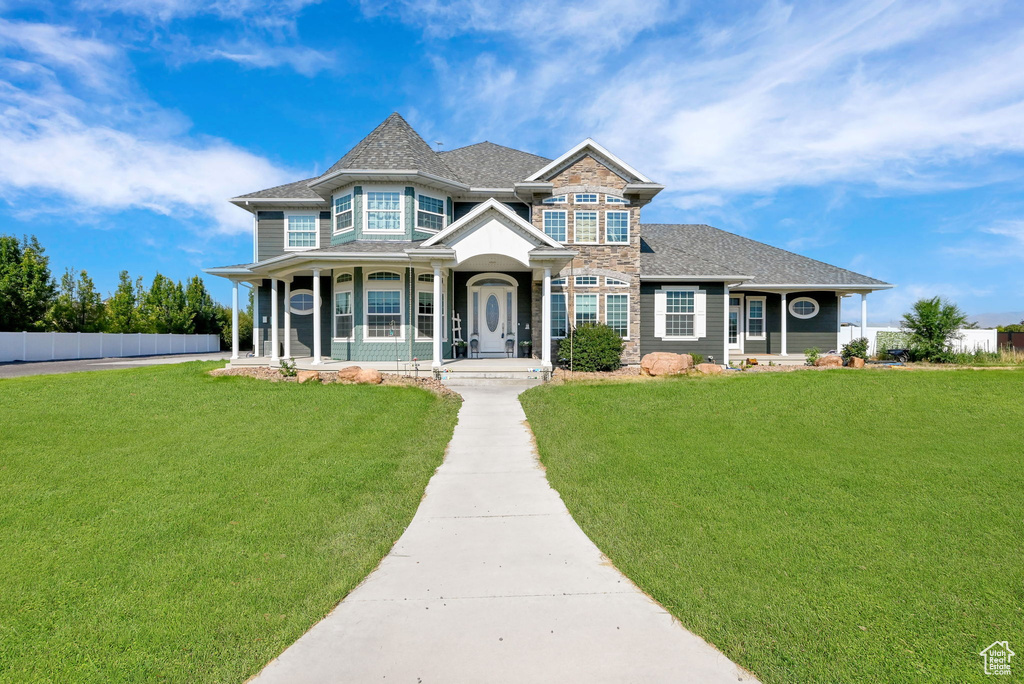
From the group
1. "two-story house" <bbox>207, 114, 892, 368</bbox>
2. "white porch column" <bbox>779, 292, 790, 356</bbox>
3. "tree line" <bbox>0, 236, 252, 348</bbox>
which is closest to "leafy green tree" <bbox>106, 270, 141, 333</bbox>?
"tree line" <bbox>0, 236, 252, 348</bbox>

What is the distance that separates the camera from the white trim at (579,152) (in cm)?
1748

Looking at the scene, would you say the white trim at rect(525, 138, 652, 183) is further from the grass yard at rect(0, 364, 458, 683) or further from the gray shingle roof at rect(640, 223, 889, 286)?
the grass yard at rect(0, 364, 458, 683)

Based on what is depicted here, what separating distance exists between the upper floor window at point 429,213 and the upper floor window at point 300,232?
4979 mm

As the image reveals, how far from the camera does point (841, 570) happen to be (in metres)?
4.06

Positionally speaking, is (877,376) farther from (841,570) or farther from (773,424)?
(841,570)

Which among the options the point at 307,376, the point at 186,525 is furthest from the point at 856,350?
the point at 186,525

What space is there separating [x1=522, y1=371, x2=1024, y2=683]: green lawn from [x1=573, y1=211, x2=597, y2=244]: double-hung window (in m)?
9.28

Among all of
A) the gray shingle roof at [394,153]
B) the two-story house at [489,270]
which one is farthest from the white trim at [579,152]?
the gray shingle roof at [394,153]

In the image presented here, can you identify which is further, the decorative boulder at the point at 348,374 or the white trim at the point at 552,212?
the white trim at the point at 552,212

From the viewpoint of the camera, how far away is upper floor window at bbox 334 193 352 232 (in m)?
17.5

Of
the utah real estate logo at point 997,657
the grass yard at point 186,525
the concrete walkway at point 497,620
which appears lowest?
the concrete walkway at point 497,620

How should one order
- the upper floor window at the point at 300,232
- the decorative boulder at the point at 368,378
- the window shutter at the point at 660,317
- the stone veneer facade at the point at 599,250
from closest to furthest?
the decorative boulder at the point at 368,378, the stone veneer facade at the point at 599,250, the window shutter at the point at 660,317, the upper floor window at the point at 300,232

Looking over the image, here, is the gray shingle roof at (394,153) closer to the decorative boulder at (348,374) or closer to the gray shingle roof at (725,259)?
the decorative boulder at (348,374)

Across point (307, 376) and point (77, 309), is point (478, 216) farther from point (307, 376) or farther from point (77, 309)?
point (77, 309)
